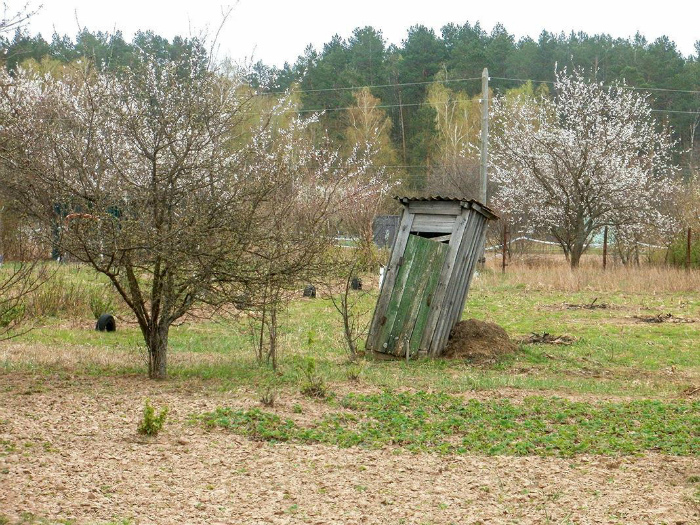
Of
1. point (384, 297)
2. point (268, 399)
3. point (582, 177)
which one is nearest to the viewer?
point (268, 399)

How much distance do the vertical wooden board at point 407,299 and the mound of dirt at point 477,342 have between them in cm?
76

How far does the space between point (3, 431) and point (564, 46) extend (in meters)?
56.0

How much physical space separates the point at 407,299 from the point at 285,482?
21.5ft

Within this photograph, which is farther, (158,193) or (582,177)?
(582,177)

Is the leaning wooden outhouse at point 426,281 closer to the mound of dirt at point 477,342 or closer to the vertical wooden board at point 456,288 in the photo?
the vertical wooden board at point 456,288

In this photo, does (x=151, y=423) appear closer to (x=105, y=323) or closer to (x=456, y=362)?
(x=456, y=362)

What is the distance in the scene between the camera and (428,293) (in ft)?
39.4

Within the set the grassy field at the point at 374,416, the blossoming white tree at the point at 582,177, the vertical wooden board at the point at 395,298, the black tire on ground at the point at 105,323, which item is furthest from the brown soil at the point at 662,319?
the black tire on ground at the point at 105,323

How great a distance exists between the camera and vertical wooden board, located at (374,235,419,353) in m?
12.0

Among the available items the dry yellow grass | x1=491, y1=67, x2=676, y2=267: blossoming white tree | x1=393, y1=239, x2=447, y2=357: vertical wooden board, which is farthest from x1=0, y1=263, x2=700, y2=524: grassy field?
x1=491, y1=67, x2=676, y2=267: blossoming white tree

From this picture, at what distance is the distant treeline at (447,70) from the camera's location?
4953 centimetres

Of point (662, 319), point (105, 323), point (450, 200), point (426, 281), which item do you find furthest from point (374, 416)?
point (662, 319)

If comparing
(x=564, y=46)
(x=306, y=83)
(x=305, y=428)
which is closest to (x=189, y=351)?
(x=305, y=428)

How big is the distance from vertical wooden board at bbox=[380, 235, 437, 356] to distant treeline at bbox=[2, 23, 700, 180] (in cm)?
3488
